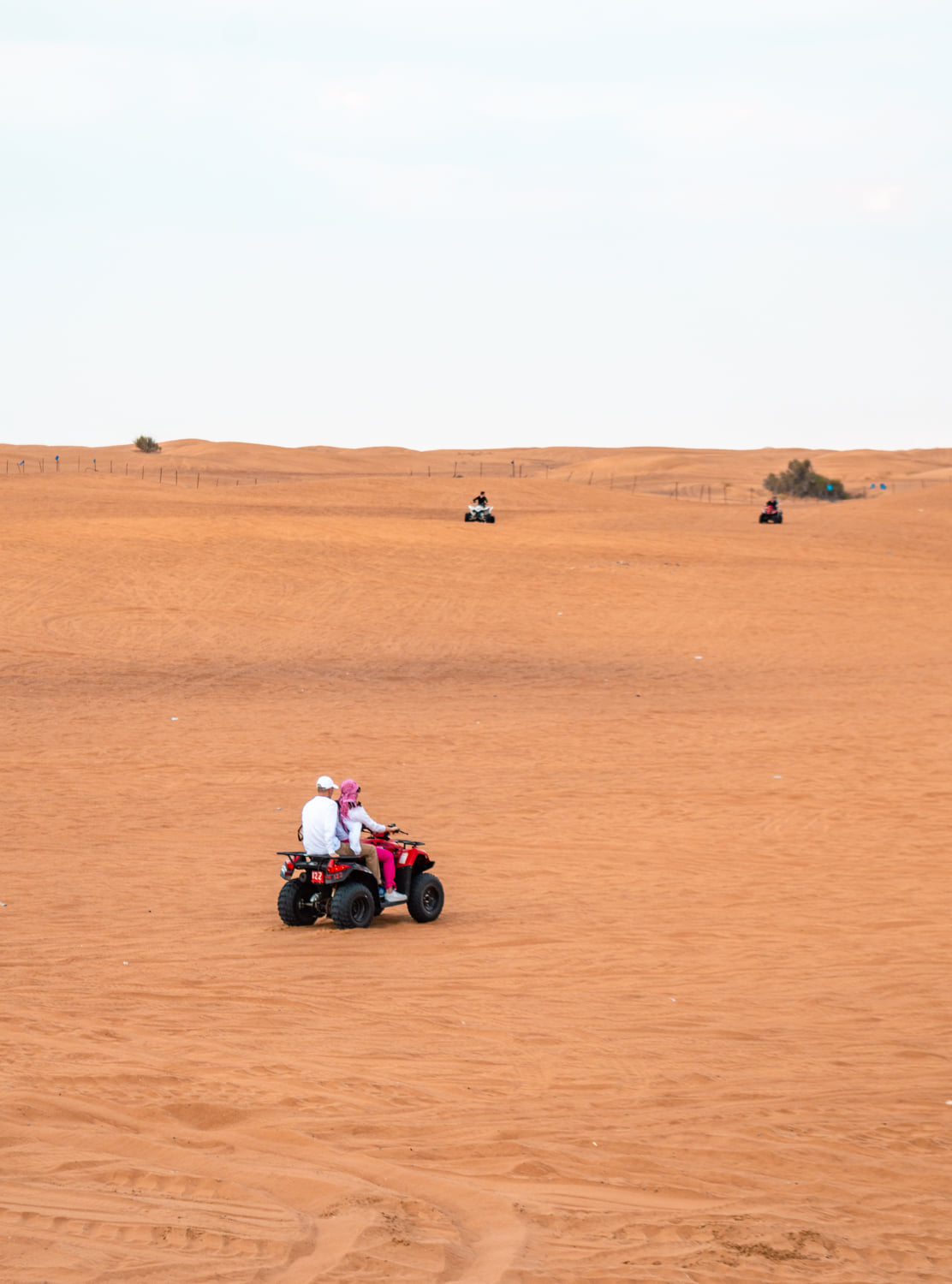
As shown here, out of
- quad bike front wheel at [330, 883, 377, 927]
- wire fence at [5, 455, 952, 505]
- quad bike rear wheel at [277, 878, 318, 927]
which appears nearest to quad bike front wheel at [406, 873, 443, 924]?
quad bike front wheel at [330, 883, 377, 927]

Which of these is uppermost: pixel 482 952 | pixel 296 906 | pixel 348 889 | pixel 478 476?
pixel 478 476

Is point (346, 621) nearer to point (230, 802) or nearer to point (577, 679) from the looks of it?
point (577, 679)

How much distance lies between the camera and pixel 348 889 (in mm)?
10398

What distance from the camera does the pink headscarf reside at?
33.3 feet

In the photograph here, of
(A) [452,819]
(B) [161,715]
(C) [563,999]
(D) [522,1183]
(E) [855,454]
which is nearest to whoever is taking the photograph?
(D) [522,1183]

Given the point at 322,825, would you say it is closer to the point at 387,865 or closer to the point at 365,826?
the point at 365,826

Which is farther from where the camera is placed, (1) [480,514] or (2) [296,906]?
(1) [480,514]

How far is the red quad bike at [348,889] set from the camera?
407 inches

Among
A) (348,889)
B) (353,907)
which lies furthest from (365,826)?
(353,907)

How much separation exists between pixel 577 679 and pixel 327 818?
1509cm

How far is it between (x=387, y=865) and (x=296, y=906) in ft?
2.52

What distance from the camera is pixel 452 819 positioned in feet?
49.0

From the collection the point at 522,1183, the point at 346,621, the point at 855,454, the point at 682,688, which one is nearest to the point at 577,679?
the point at 682,688

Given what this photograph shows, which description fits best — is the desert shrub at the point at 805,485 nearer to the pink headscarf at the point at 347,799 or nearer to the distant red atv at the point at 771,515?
the distant red atv at the point at 771,515
